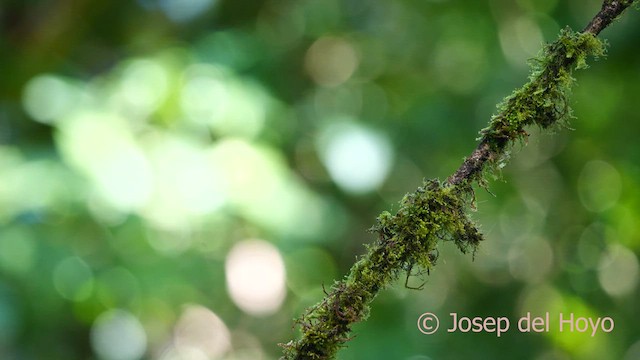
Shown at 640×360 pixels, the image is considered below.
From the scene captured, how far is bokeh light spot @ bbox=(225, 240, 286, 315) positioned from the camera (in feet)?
5.98

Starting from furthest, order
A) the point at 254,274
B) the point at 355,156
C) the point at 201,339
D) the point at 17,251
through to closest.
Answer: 1. the point at 201,339
2. the point at 254,274
3. the point at 355,156
4. the point at 17,251

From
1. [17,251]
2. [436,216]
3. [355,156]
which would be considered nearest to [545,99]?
[436,216]

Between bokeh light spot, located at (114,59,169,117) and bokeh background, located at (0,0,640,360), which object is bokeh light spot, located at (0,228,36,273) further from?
bokeh light spot, located at (114,59,169,117)

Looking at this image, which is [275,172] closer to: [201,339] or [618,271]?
[201,339]

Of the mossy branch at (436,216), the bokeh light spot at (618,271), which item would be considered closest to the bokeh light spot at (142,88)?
the mossy branch at (436,216)

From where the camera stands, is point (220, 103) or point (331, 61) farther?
point (331, 61)

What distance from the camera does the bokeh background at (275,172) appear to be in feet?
4.95

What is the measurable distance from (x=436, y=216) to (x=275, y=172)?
3.44 feet

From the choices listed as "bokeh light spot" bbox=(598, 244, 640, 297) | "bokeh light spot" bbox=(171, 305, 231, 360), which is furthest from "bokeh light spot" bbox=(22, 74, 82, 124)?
"bokeh light spot" bbox=(598, 244, 640, 297)

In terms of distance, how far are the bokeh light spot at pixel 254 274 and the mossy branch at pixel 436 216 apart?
4.32ft

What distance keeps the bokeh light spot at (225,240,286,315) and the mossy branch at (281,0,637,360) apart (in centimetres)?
132

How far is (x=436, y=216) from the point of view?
51 cm

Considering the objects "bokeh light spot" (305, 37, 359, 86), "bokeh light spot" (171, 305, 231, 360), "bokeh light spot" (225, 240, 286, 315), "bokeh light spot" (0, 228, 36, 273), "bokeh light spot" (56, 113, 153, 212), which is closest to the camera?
"bokeh light spot" (56, 113, 153, 212)

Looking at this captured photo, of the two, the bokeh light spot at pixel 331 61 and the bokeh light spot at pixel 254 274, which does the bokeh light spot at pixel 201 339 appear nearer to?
the bokeh light spot at pixel 254 274
